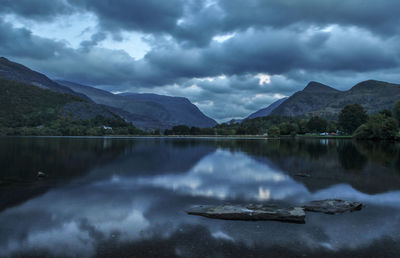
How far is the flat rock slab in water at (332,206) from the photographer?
17.5 meters

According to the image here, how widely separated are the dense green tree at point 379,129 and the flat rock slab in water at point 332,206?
125452 mm

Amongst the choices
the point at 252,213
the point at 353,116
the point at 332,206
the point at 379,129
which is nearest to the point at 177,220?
the point at 252,213

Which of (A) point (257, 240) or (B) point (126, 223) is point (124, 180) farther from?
(A) point (257, 240)

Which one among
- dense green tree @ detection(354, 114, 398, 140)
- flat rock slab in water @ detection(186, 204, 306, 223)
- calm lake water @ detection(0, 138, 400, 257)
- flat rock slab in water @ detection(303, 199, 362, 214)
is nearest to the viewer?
calm lake water @ detection(0, 138, 400, 257)

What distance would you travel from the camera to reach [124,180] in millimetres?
28688

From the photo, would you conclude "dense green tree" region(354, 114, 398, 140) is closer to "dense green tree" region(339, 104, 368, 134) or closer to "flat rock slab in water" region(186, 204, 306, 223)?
"dense green tree" region(339, 104, 368, 134)

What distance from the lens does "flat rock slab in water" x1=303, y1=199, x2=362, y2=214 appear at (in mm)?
17541

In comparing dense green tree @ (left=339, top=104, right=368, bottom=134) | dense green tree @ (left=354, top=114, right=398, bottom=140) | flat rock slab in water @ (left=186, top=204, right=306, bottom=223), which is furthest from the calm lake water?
dense green tree @ (left=339, top=104, right=368, bottom=134)

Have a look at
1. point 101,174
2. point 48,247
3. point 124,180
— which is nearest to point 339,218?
point 48,247

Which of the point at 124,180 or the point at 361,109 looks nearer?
the point at 124,180

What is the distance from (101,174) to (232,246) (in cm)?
2399

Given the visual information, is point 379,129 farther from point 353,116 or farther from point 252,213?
point 252,213

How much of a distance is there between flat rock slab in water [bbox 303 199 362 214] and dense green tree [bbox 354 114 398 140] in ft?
412

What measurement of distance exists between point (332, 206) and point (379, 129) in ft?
422
